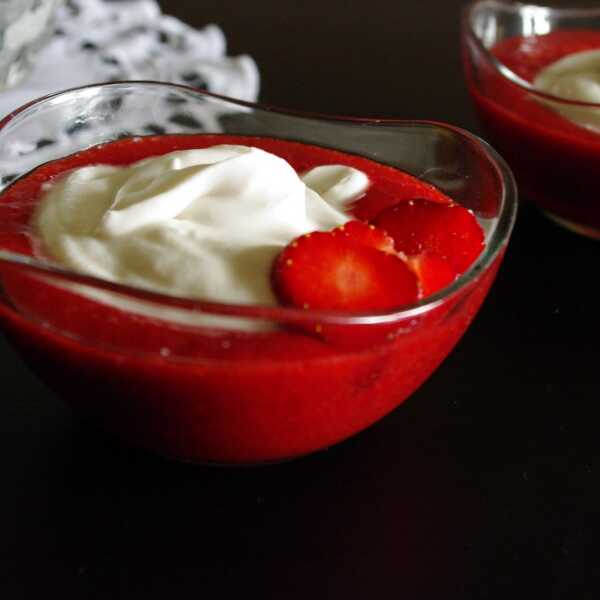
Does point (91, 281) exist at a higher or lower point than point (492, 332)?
higher

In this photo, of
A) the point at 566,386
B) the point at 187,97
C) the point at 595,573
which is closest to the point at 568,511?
the point at 595,573

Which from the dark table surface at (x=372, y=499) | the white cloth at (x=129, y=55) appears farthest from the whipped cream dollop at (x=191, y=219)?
the white cloth at (x=129, y=55)

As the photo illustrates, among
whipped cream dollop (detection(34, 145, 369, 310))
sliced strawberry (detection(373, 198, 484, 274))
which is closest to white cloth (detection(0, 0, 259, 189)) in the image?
whipped cream dollop (detection(34, 145, 369, 310))

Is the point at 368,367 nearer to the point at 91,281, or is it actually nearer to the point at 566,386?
the point at 91,281

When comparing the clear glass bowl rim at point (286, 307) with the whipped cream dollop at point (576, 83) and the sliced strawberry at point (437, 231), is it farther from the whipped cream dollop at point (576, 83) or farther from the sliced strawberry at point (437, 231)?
the whipped cream dollop at point (576, 83)

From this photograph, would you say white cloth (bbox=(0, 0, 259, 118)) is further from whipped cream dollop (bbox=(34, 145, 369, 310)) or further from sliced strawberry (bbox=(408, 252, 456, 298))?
sliced strawberry (bbox=(408, 252, 456, 298))

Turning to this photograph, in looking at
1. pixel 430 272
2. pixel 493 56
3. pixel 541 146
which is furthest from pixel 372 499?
pixel 493 56
